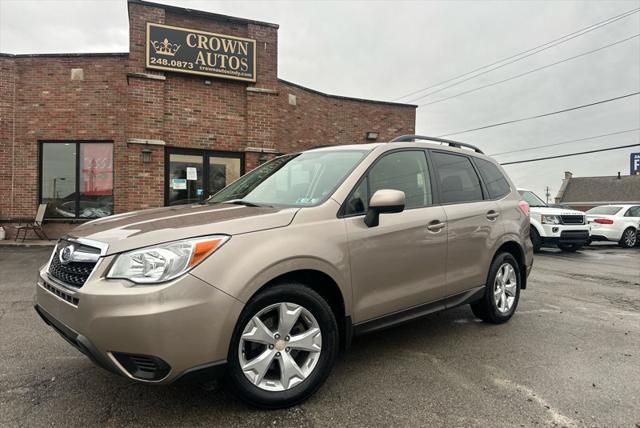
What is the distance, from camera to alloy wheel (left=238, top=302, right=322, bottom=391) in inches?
99.3

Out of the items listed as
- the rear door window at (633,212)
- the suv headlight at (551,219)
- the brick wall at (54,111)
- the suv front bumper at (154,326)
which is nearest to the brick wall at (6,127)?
the brick wall at (54,111)

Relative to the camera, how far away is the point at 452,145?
14.5 ft

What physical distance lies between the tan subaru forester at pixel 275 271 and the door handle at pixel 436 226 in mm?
11

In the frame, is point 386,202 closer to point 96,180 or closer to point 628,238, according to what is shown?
point 96,180

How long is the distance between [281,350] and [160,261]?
895mm

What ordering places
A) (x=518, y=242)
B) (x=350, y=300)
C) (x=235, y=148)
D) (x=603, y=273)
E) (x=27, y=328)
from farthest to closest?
(x=235, y=148) < (x=603, y=273) < (x=518, y=242) < (x=27, y=328) < (x=350, y=300)

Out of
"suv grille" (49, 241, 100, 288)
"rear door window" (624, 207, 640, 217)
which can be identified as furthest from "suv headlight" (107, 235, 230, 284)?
"rear door window" (624, 207, 640, 217)

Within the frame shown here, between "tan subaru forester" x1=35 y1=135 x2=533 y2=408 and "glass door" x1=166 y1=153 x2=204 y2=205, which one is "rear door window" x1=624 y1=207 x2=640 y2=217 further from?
"tan subaru forester" x1=35 y1=135 x2=533 y2=408

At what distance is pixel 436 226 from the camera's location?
3.64 metres

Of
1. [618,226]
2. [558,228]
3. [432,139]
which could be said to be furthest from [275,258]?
[618,226]

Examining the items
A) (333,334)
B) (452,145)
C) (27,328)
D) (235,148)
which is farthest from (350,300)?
(235,148)

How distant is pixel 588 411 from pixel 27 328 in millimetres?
4844

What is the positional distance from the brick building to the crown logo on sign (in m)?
0.02

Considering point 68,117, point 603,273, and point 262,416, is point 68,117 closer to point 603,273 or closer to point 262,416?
point 262,416
